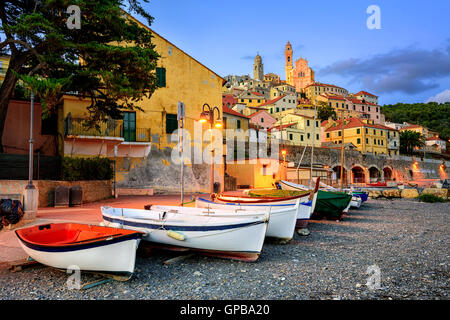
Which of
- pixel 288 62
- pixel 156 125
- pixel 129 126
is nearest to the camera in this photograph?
pixel 129 126

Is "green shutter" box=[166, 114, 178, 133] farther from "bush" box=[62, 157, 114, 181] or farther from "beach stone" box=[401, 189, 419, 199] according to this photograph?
"beach stone" box=[401, 189, 419, 199]

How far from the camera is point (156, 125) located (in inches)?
806

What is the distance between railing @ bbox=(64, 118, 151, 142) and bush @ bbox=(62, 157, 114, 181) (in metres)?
1.69

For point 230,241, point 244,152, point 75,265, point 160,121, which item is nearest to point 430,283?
point 230,241

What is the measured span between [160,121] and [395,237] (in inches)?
596

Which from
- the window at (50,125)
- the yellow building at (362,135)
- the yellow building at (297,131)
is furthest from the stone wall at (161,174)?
the yellow building at (362,135)

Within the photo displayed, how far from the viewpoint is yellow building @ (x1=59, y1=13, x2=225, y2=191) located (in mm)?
17625

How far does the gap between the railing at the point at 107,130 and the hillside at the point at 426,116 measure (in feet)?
370

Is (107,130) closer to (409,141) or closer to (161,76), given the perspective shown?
(161,76)

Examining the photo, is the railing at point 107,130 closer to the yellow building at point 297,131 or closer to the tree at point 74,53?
the tree at point 74,53

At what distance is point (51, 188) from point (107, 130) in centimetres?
595

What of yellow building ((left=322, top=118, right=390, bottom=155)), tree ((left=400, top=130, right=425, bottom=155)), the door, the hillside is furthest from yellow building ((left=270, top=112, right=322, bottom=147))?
the hillside

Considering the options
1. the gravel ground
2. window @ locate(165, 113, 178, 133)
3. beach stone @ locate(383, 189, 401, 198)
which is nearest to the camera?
the gravel ground

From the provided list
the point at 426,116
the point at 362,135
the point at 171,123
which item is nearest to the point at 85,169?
the point at 171,123
